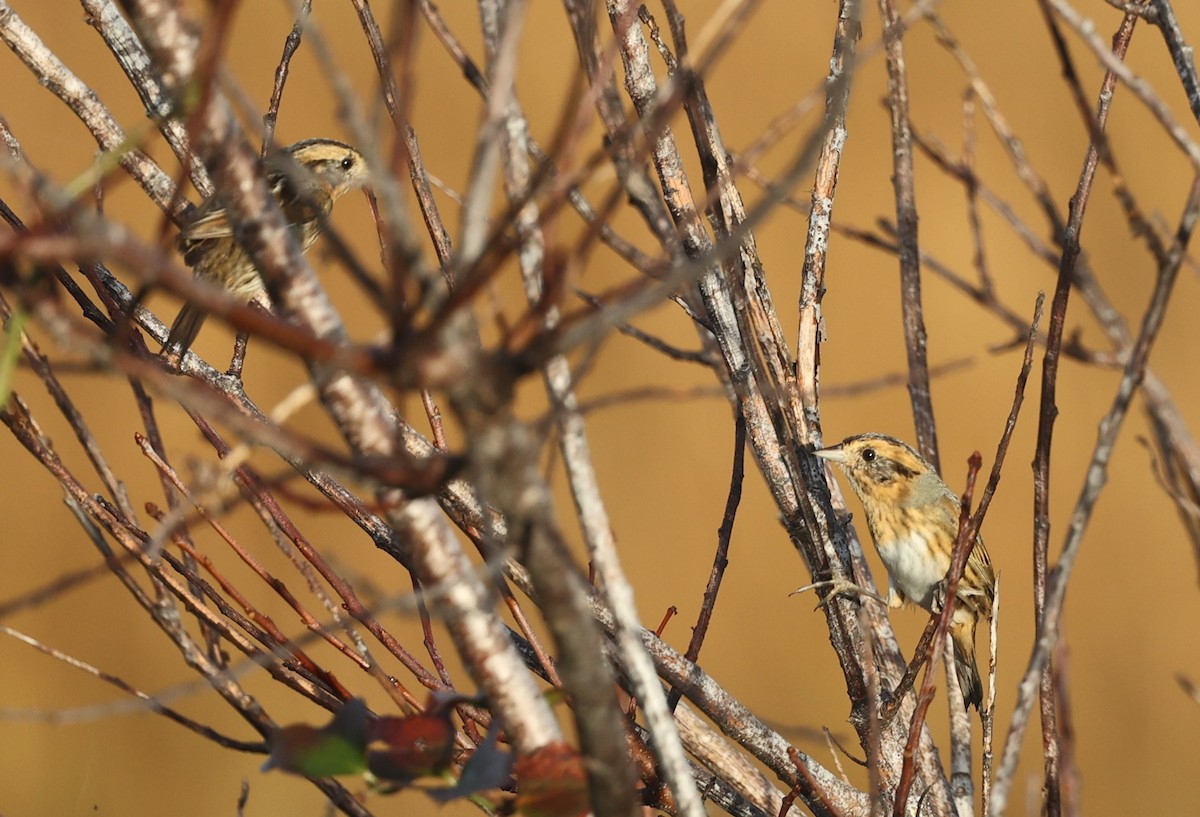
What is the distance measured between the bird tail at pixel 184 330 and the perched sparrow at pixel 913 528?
2013 millimetres

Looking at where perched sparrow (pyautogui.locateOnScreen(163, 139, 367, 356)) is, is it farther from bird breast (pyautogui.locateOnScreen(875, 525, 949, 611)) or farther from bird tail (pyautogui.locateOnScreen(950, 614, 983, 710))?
bird tail (pyautogui.locateOnScreen(950, 614, 983, 710))

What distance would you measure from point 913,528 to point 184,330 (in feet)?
8.11

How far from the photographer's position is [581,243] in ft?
2.93

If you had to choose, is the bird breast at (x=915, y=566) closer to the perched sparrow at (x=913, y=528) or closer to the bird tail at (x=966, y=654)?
the perched sparrow at (x=913, y=528)

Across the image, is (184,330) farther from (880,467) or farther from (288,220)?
(880,467)

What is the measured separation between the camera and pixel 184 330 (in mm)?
2850

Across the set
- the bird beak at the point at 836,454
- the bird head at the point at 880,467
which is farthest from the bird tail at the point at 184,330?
the bird head at the point at 880,467

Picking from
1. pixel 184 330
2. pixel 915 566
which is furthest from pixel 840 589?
pixel 915 566

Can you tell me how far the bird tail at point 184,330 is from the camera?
2236mm

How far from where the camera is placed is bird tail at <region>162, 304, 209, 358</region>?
2236 millimetres

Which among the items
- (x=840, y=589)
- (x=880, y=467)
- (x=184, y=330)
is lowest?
(x=840, y=589)

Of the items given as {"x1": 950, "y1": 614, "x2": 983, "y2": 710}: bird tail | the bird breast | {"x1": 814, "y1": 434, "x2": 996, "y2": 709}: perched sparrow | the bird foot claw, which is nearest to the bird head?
{"x1": 814, "y1": 434, "x2": 996, "y2": 709}: perched sparrow

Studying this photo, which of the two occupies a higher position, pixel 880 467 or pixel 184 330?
pixel 880 467

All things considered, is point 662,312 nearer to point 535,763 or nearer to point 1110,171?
point 1110,171
